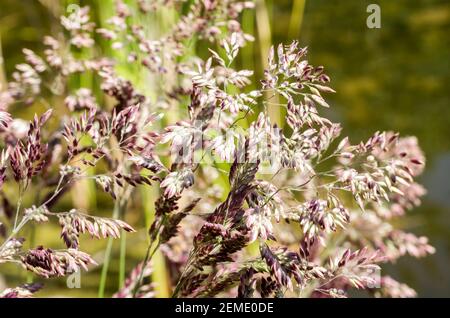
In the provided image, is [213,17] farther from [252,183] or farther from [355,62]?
[355,62]

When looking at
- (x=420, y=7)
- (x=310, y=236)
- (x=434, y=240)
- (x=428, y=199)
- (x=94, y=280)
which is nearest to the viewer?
(x=310, y=236)

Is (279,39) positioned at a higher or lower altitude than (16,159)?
higher

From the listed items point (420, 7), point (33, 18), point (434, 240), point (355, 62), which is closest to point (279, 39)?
point (355, 62)

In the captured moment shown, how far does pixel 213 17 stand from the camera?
1.41 m

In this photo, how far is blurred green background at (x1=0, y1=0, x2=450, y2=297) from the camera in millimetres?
3047

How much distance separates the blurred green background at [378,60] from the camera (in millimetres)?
3047

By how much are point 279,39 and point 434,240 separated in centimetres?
171

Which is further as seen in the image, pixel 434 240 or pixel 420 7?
pixel 420 7

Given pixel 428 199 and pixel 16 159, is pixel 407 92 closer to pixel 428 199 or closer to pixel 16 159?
pixel 428 199

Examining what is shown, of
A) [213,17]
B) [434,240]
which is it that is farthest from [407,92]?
[213,17]

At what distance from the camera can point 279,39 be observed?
13.2 feet

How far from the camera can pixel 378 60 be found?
3750 millimetres
